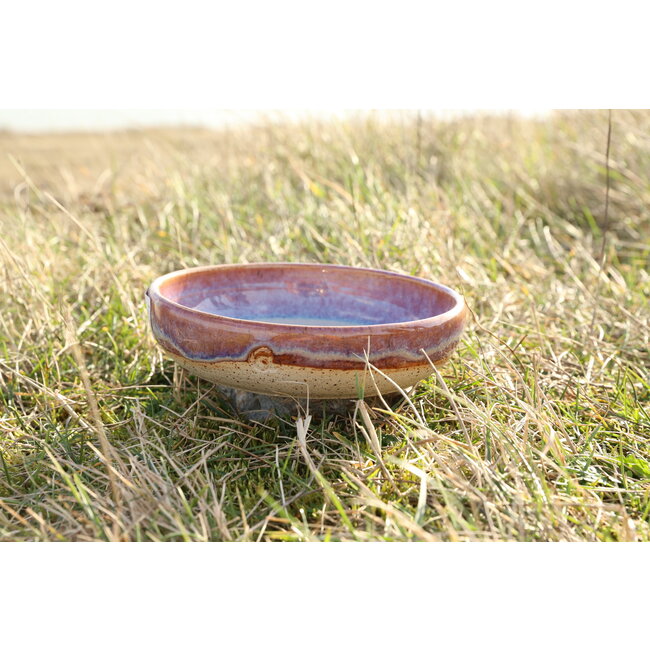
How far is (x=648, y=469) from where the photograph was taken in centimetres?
171

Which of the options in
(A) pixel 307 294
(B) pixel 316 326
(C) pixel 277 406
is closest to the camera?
(B) pixel 316 326

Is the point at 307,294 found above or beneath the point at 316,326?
beneath

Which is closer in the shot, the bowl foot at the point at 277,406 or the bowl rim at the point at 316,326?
the bowl rim at the point at 316,326

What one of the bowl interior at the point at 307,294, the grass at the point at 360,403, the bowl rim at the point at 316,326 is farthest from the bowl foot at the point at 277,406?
the bowl interior at the point at 307,294

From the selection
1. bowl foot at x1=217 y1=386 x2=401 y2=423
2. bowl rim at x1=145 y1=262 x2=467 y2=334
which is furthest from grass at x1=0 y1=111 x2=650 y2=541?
bowl rim at x1=145 y1=262 x2=467 y2=334

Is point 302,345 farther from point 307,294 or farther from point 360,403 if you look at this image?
point 307,294

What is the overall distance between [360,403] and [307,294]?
25.3 inches

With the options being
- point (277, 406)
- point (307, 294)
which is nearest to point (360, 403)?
point (277, 406)

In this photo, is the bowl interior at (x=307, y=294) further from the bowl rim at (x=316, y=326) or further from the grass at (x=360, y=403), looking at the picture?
the grass at (x=360, y=403)

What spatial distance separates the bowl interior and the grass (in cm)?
23

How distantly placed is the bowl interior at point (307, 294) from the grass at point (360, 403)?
9.2 inches

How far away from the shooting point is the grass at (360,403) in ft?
4.93

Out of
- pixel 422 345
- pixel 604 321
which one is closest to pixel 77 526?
pixel 422 345

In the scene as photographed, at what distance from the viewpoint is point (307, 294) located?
2.16 meters
